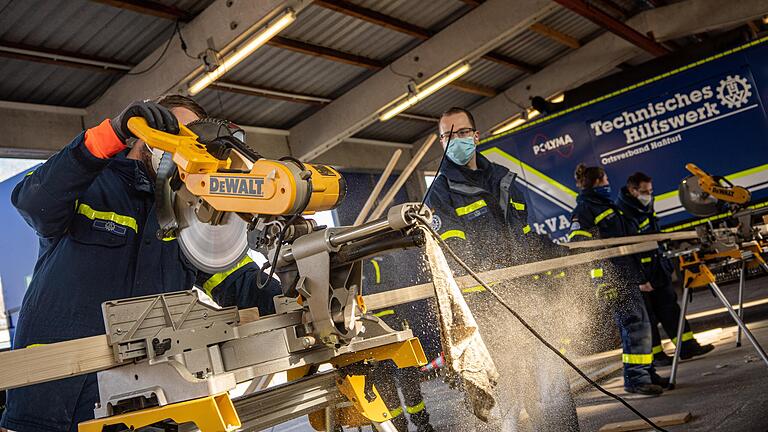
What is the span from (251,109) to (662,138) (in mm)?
5778

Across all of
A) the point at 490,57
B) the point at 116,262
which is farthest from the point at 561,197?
the point at 116,262

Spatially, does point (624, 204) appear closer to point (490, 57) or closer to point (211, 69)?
point (211, 69)

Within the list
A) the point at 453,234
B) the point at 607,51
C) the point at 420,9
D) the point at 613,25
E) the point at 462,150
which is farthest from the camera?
the point at 607,51

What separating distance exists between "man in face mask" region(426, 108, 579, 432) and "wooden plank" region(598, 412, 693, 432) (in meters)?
0.45

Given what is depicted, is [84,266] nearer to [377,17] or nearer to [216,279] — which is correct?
[216,279]

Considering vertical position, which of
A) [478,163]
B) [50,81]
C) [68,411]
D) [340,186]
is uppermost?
[50,81]

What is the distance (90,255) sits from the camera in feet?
6.57

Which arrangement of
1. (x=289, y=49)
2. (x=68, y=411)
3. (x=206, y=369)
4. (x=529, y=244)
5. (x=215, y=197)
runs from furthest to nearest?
1. (x=289, y=49)
2. (x=529, y=244)
3. (x=68, y=411)
4. (x=215, y=197)
5. (x=206, y=369)

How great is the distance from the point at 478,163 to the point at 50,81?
5.97 meters

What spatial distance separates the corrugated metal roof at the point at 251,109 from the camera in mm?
9584

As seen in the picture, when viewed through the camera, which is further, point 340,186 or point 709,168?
point 709,168

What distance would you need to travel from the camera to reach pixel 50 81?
25.5ft

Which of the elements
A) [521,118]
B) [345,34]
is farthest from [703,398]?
[521,118]

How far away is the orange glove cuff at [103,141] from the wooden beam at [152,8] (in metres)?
5.81
